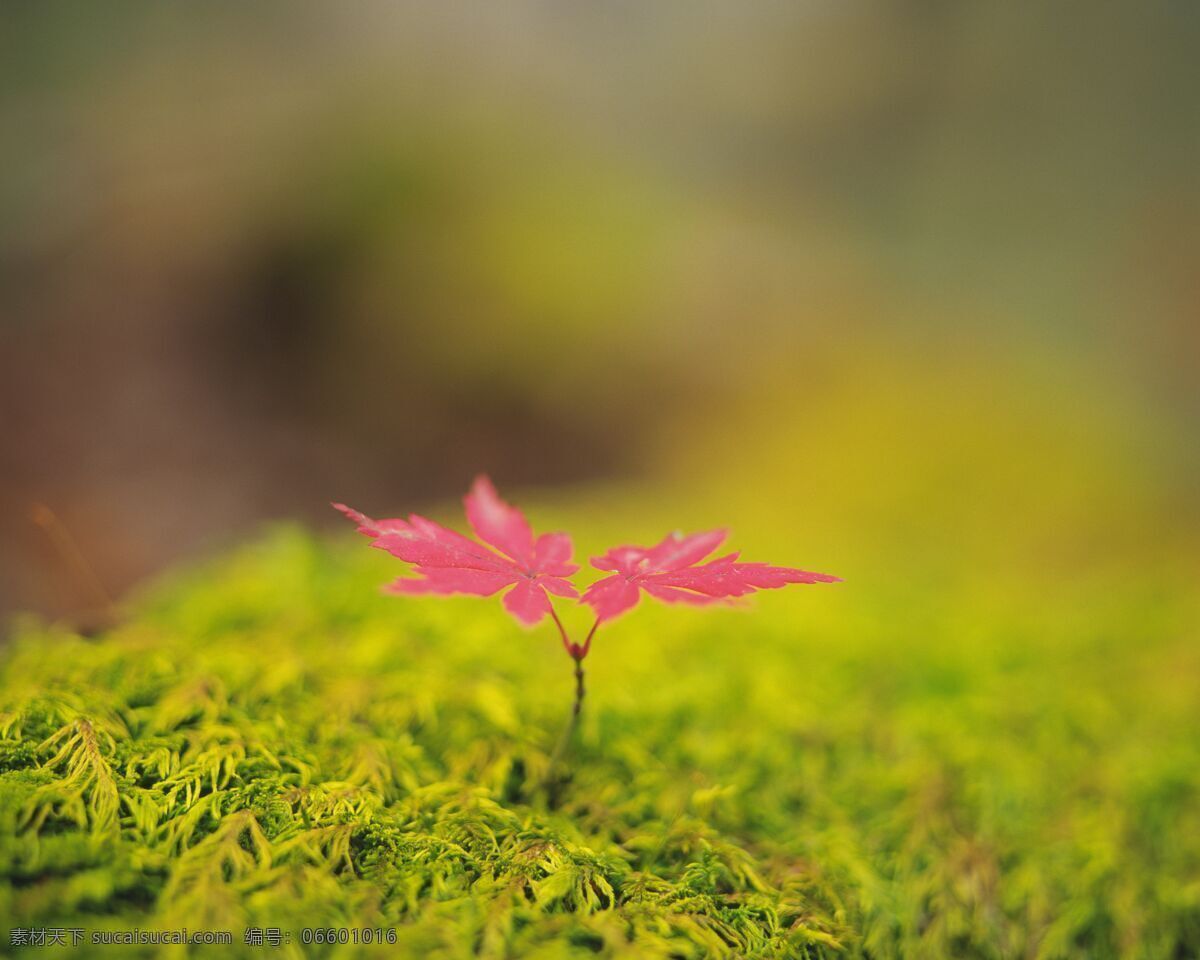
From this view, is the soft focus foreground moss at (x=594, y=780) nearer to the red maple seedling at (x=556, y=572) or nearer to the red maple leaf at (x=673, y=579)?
the red maple seedling at (x=556, y=572)

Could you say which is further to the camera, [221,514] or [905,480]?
[905,480]

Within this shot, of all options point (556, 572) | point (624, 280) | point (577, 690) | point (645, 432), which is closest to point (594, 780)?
point (577, 690)

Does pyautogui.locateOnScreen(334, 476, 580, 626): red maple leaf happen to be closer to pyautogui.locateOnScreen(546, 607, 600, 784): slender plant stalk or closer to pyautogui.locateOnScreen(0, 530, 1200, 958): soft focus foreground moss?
pyautogui.locateOnScreen(546, 607, 600, 784): slender plant stalk

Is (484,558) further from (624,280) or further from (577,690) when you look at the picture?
(624,280)

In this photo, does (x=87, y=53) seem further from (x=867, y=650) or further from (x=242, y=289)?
(x=867, y=650)

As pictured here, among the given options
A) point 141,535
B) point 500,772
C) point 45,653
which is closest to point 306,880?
point 500,772

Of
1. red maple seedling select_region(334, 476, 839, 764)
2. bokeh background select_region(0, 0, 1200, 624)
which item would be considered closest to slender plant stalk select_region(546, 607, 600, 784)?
red maple seedling select_region(334, 476, 839, 764)

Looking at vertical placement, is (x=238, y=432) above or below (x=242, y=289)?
below
